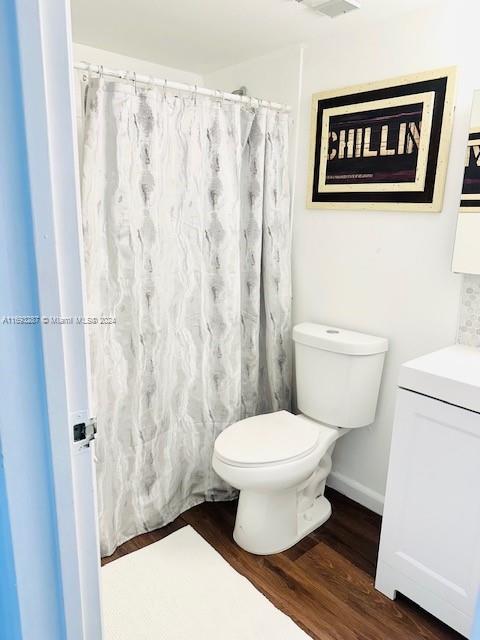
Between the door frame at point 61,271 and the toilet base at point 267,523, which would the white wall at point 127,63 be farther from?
the toilet base at point 267,523

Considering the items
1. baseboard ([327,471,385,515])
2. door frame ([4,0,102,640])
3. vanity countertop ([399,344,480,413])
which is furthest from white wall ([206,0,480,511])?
door frame ([4,0,102,640])

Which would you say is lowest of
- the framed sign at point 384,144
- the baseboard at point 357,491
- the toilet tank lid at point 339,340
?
the baseboard at point 357,491

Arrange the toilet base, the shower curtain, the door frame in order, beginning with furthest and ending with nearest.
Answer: the toilet base, the shower curtain, the door frame

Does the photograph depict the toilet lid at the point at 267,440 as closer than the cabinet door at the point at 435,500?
No

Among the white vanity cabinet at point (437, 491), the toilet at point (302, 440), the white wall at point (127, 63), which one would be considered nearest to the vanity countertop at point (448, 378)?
the white vanity cabinet at point (437, 491)

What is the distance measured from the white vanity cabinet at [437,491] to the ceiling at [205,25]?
1.35 m

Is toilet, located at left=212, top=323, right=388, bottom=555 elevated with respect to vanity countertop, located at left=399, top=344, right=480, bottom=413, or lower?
lower

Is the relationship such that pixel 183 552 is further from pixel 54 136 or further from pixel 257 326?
pixel 54 136

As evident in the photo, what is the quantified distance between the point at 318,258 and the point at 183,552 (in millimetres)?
1434

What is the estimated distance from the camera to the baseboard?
2107mm

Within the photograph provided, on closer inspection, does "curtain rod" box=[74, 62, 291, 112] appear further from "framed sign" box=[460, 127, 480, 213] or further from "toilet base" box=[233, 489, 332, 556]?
"toilet base" box=[233, 489, 332, 556]

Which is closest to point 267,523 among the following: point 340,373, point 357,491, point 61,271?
point 357,491

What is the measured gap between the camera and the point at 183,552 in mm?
1838

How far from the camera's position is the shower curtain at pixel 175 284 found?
1.63m
